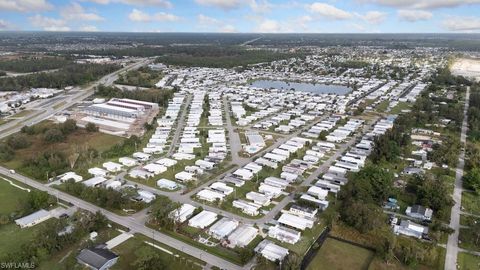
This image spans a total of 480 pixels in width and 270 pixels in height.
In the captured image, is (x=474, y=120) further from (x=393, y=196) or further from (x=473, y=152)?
(x=393, y=196)

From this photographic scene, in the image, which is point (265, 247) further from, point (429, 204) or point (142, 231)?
point (429, 204)

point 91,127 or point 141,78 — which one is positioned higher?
point 141,78

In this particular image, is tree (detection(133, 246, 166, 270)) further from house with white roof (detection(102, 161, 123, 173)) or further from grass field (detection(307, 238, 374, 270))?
house with white roof (detection(102, 161, 123, 173))

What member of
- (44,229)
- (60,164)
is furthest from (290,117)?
(44,229)

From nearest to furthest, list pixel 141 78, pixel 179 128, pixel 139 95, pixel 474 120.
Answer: pixel 474 120
pixel 179 128
pixel 139 95
pixel 141 78

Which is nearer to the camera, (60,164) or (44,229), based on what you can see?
(44,229)

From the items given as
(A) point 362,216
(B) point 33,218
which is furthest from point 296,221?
(B) point 33,218
